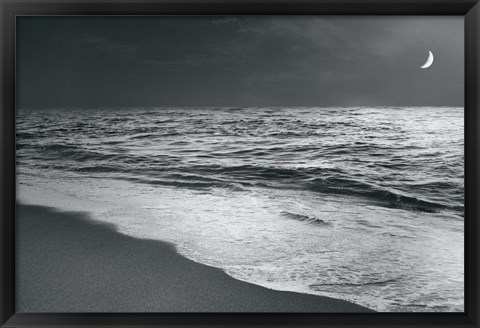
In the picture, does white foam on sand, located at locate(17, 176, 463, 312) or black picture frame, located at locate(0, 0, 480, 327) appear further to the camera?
white foam on sand, located at locate(17, 176, 463, 312)

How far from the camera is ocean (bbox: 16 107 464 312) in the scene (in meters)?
1.56

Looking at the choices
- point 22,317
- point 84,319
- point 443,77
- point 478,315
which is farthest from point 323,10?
point 22,317

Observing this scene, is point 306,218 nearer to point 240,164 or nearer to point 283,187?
point 283,187

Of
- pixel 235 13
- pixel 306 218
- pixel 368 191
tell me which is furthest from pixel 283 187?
pixel 235 13

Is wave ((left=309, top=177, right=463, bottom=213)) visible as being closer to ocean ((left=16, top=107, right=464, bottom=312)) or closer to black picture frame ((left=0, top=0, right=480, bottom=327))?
ocean ((left=16, top=107, right=464, bottom=312))

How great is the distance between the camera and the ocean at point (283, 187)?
1564 mm

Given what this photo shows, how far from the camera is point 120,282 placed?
1.57m

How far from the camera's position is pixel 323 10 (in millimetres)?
1431

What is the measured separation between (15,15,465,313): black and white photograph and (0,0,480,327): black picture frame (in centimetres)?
5

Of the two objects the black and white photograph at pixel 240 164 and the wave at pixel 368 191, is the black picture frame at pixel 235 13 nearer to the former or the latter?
the black and white photograph at pixel 240 164

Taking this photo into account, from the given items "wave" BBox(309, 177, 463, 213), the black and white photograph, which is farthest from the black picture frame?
"wave" BBox(309, 177, 463, 213)

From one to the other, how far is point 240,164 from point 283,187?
0.25 meters

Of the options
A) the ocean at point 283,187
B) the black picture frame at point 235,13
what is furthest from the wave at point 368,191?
the black picture frame at point 235,13

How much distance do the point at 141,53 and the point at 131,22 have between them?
144mm
